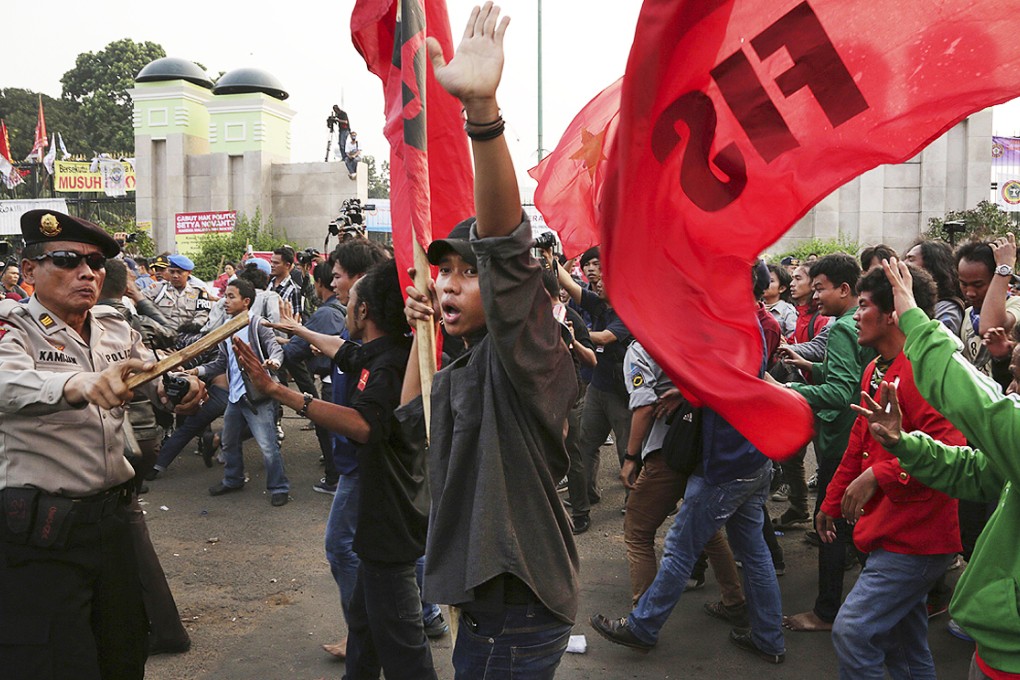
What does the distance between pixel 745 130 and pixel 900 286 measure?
0.73 meters

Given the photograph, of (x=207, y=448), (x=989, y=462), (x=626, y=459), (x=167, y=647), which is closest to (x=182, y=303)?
(x=207, y=448)

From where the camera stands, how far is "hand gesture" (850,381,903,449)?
9.50 feet

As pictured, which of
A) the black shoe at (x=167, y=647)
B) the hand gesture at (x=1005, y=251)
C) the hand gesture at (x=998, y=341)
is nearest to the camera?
the hand gesture at (x=998, y=341)

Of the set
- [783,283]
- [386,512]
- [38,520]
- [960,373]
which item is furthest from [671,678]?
[783,283]

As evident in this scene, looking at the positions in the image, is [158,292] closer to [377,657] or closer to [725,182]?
[377,657]

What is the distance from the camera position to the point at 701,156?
2.83 metres

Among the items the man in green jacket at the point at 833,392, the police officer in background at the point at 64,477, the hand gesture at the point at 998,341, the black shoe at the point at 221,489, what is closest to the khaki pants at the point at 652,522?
the man in green jacket at the point at 833,392

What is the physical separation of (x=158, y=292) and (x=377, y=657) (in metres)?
8.73

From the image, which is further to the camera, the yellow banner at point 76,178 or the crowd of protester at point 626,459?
the yellow banner at point 76,178

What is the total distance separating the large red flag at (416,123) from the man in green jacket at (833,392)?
6.89 feet

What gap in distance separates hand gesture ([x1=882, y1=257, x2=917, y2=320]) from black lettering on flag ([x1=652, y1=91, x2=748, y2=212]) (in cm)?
59

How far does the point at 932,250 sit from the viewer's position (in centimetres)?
584

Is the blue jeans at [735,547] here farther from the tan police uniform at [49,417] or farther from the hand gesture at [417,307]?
the tan police uniform at [49,417]

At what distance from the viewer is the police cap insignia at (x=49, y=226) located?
11.0ft
